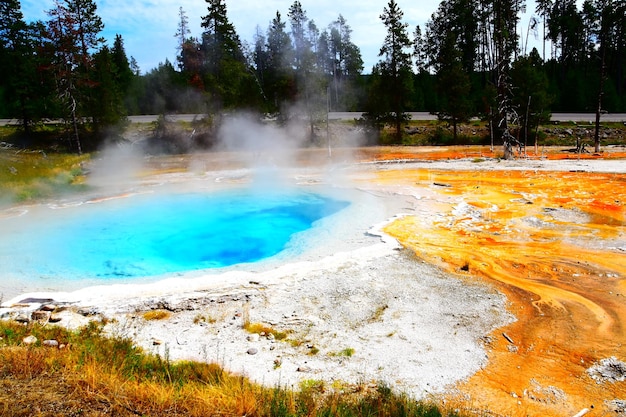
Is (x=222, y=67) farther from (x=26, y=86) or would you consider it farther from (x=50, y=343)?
(x=50, y=343)

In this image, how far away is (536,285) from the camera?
6785mm

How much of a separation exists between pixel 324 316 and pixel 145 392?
2.91 metres

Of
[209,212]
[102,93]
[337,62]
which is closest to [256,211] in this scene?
[209,212]

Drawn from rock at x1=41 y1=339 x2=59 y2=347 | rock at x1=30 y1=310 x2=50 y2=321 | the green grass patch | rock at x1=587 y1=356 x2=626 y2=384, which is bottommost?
rock at x1=587 y1=356 x2=626 y2=384

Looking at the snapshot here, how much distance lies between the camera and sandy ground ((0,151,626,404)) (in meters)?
4.80

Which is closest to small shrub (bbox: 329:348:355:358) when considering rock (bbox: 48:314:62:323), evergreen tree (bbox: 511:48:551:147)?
rock (bbox: 48:314:62:323)

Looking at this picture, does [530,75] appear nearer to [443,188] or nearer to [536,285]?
[443,188]

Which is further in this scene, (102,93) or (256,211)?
(102,93)

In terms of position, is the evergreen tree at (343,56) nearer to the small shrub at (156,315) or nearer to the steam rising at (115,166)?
the steam rising at (115,166)

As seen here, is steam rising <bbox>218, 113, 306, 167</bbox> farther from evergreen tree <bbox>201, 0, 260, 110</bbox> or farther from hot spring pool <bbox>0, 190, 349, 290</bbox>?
hot spring pool <bbox>0, 190, 349, 290</bbox>

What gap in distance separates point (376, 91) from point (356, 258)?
22.2m

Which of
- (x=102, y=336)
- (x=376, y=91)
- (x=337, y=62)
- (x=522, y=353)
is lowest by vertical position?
(x=522, y=353)

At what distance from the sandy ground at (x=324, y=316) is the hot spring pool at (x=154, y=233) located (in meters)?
1.96

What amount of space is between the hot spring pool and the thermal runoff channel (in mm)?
19
